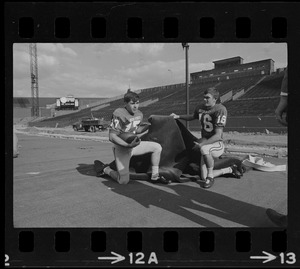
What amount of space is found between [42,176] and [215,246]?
3.92 m

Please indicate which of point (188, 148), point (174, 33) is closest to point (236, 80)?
point (188, 148)

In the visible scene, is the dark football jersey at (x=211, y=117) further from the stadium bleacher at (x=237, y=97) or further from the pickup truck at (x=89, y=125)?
the pickup truck at (x=89, y=125)

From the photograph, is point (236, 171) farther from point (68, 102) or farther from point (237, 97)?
point (237, 97)

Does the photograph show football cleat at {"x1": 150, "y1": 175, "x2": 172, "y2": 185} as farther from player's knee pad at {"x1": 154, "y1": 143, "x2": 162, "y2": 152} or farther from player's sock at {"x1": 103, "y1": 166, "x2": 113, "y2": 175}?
player's sock at {"x1": 103, "y1": 166, "x2": 113, "y2": 175}

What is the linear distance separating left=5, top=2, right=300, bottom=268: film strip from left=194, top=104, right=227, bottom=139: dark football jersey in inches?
63.7

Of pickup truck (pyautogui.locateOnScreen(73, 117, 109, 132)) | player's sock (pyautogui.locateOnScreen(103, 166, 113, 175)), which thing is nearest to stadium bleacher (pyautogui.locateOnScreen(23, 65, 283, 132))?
pickup truck (pyautogui.locateOnScreen(73, 117, 109, 132))

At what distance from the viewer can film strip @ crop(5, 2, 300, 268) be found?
207 centimetres

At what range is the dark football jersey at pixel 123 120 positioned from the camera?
3633 millimetres

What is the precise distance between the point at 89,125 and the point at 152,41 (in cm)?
1870

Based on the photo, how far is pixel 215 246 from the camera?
2.17 meters

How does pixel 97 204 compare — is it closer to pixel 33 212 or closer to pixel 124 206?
pixel 124 206

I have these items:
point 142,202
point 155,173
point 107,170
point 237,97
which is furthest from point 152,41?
point 237,97

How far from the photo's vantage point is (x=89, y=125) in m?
20.1

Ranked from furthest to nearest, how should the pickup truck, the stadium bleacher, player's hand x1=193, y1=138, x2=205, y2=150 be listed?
the pickup truck, the stadium bleacher, player's hand x1=193, y1=138, x2=205, y2=150
